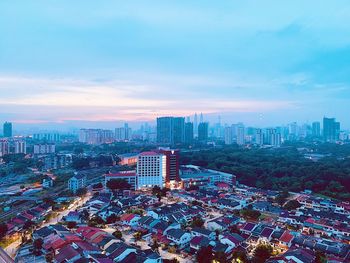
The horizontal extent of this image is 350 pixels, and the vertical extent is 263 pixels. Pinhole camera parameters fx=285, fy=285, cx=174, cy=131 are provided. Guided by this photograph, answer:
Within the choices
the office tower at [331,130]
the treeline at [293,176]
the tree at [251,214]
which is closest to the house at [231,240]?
the tree at [251,214]

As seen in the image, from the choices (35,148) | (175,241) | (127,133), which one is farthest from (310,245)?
(127,133)

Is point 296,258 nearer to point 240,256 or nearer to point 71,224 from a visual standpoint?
point 240,256

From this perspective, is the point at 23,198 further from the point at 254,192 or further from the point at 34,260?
the point at 254,192

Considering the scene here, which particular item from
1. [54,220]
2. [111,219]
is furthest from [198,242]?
[54,220]

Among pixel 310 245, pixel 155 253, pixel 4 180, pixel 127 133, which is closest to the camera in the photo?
pixel 155 253

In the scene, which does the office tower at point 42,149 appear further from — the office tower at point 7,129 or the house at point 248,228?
the house at point 248,228
